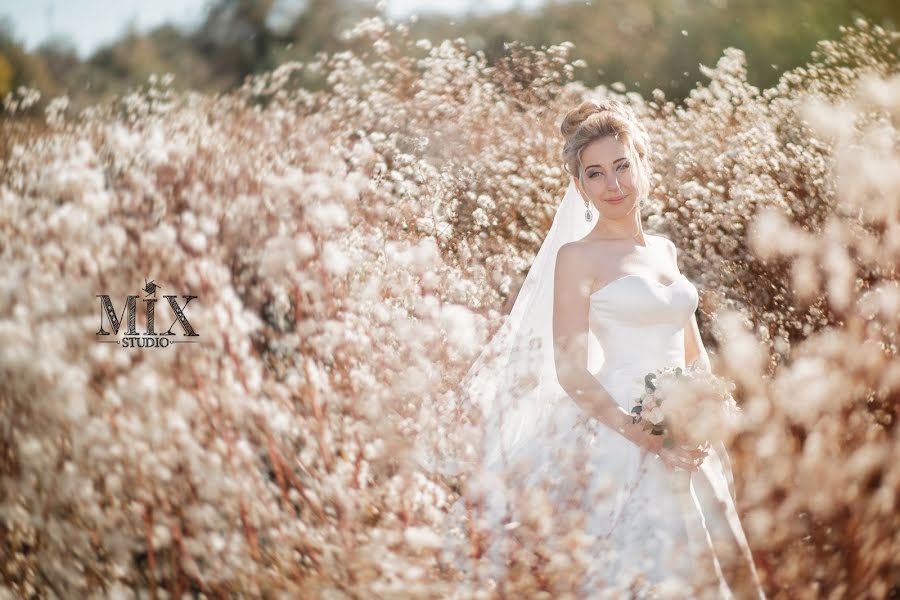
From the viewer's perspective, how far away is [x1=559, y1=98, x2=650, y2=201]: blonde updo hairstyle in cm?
292

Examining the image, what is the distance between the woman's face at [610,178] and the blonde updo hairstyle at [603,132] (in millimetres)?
28

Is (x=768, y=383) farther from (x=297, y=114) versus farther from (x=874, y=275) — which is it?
(x=297, y=114)

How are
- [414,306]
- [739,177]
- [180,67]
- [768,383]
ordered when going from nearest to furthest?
[414,306], [768,383], [739,177], [180,67]

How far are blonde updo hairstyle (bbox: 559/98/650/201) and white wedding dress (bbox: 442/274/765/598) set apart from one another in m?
0.45

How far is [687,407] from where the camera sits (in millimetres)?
2455

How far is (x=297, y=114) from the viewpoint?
14.7 feet

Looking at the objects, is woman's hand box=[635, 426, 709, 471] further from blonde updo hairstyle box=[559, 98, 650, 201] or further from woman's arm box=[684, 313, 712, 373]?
blonde updo hairstyle box=[559, 98, 650, 201]

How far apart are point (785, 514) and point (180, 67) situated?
522 cm

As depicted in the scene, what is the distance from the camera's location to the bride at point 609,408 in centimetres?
253

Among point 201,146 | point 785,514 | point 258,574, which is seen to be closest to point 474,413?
point 258,574

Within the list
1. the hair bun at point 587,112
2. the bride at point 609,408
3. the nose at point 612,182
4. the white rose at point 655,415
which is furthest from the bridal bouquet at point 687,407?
the hair bun at point 587,112

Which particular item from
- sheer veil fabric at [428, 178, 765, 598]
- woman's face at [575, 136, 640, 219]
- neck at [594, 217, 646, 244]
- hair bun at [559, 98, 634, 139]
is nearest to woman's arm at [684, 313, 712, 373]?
sheer veil fabric at [428, 178, 765, 598]

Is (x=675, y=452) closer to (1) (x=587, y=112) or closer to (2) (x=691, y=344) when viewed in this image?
(2) (x=691, y=344)

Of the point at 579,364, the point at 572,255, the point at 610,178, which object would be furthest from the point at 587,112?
the point at 579,364
